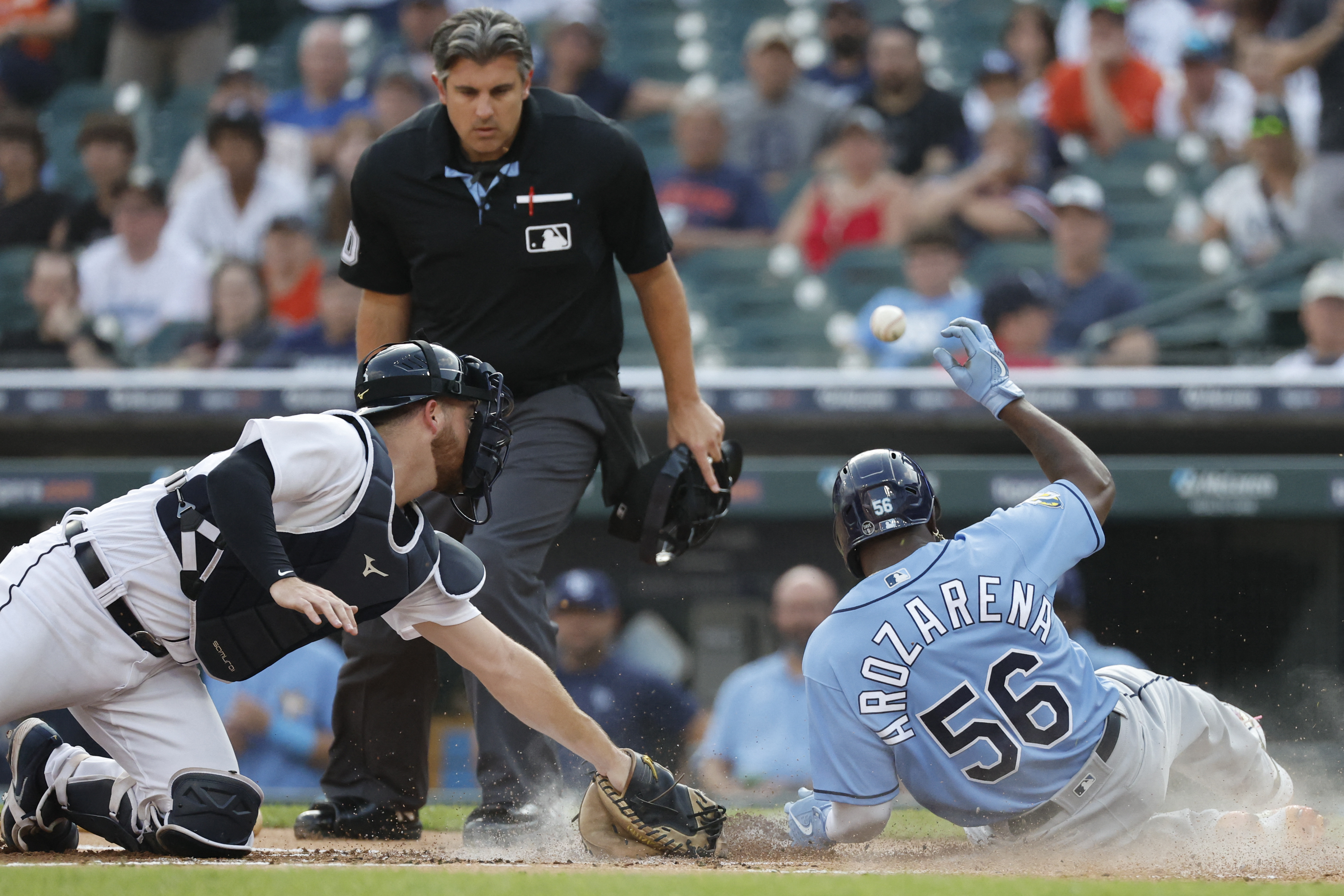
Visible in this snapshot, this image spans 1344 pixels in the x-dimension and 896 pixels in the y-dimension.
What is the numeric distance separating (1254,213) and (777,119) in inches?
97.3

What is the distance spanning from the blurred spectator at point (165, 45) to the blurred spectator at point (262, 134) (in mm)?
340

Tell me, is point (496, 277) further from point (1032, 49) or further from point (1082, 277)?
point (1032, 49)

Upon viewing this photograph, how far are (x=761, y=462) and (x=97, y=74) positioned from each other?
562 cm

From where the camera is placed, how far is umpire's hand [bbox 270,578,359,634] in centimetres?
248

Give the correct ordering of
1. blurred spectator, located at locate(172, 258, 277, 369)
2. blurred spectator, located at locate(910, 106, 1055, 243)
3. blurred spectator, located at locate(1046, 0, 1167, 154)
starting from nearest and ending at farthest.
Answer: blurred spectator, located at locate(172, 258, 277, 369)
blurred spectator, located at locate(910, 106, 1055, 243)
blurred spectator, located at locate(1046, 0, 1167, 154)

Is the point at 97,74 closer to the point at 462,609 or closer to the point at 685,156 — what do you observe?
the point at 685,156

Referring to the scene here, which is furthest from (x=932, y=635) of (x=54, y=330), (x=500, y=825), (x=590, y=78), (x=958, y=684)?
(x=590, y=78)

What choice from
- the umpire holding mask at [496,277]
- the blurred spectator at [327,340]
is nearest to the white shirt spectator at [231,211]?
the blurred spectator at [327,340]

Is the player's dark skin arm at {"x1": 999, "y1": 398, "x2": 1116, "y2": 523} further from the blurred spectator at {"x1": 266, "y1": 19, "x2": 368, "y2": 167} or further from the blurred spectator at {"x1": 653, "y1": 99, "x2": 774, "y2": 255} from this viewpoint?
the blurred spectator at {"x1": 266, "y1": 19, "x2": 368, "y2": 167}

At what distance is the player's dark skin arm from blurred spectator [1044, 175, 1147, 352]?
11.2 feet

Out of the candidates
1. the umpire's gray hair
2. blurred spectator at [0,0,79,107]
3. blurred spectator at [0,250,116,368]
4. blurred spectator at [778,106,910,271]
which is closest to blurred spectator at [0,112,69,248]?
blurred spectator at [0,250,116,368]

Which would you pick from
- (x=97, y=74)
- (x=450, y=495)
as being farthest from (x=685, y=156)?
(x=450, y=495)

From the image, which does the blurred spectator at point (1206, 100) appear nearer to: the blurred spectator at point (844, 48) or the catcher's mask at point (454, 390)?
the blurred spectator at point (844, 48)

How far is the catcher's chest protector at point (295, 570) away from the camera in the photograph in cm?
281
